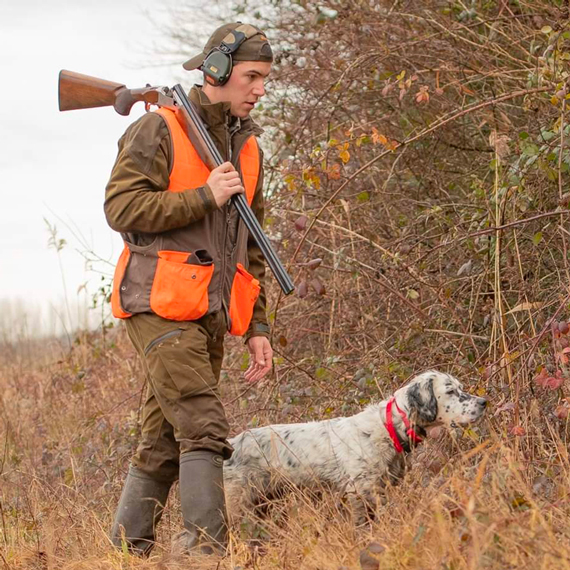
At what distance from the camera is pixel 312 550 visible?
370cm

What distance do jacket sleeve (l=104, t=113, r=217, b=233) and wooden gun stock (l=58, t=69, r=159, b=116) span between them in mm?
342

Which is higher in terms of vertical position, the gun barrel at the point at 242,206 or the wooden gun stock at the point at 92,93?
the wooden gun stock at the point at 92,93

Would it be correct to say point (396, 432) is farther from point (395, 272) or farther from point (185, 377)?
point (395, 272)

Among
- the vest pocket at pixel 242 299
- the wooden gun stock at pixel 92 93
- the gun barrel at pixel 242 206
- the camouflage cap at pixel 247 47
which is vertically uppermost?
the camouflage cap at pixel 247 47

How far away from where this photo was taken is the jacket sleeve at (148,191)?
4.34 meters

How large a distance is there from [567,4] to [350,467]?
130 inches

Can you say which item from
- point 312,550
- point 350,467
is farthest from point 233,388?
point 312,550

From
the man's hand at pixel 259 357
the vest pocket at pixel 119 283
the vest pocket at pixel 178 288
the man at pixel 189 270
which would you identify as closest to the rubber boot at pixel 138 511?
the man at pixel 189 270

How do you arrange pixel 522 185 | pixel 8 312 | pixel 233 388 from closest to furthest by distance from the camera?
1. pixel 522 185
2. pixel 233 388
3. pixel 8 312

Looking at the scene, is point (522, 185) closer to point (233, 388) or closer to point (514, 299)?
point (514, 299)

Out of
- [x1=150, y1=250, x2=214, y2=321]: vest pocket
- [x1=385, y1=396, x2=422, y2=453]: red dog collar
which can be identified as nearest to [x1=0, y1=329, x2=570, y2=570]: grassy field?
[x1=385, y1=396, x2=422, y2=453]: red dog collar

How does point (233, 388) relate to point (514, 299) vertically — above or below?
below

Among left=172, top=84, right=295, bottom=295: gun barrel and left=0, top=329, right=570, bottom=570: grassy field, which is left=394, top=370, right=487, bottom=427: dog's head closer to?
left=0, top=329, right=570, bottom=570: grassy field

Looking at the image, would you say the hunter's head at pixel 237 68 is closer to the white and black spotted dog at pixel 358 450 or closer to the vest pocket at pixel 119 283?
the vest pocket at pixel 119 283
